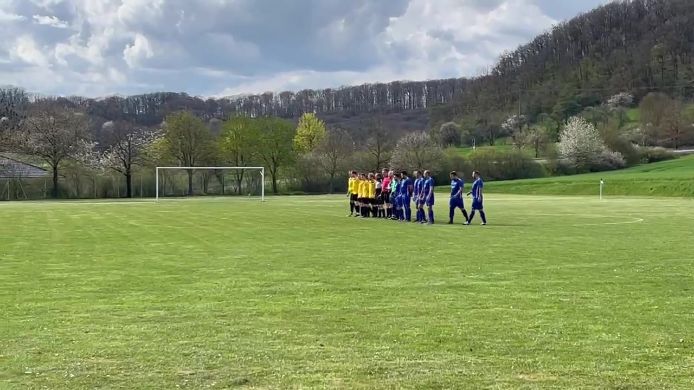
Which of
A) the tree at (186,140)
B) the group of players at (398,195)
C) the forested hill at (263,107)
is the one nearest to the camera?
the group of players at (398,195)

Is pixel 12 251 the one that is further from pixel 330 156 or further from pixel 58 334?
pixel 330 156

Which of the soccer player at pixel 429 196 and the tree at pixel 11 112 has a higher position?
the tree at pixel 11 112

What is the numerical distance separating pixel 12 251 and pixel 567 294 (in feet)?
44.3

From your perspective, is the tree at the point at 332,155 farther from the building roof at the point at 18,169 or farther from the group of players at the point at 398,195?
the group of players at the point at 398,195

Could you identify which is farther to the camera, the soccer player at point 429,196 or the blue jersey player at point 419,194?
the blue jersey player at point 419,194

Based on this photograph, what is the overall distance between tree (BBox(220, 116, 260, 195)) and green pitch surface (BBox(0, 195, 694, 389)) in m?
70.5

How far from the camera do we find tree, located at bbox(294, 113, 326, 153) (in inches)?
4118

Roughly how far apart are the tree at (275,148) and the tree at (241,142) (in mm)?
833

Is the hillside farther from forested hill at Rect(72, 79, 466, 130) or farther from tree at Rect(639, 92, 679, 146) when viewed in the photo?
tree at Rect(639, 92, 679, 146)

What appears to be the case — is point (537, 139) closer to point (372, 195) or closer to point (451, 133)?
point (451, 133)

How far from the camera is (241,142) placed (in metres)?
90.2

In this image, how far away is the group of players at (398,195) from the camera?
28.0 m

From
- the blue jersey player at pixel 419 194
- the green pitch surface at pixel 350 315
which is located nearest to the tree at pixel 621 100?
the blue jersey player at pixel 419 194

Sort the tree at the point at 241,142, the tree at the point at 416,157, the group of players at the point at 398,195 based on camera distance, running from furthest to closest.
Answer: the tree at the point at 416,157 < the tree at the point at 241,142 < the group of players at the point at 398,195
